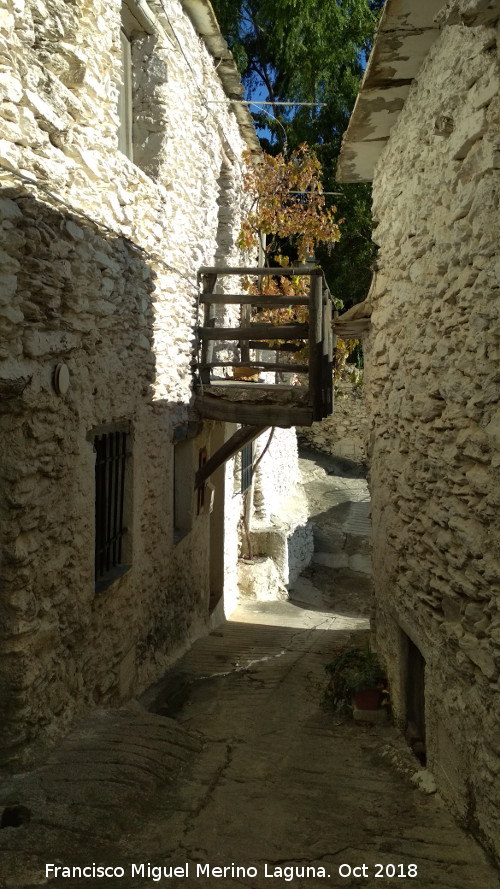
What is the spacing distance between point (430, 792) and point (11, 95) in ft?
15.0

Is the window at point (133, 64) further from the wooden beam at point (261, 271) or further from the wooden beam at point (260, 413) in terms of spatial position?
the wooden beam at point (260, 413)

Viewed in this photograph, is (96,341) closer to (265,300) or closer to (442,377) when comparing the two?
(442,377)

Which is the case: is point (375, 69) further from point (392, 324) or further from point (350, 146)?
point (392, 324)

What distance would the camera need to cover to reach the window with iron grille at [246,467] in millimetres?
11039

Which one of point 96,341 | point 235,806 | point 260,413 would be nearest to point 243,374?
point 260,413

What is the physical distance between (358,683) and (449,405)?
269 centimetres

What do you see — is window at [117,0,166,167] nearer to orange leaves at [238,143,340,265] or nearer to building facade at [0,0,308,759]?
building facade at [0,0,308,759]

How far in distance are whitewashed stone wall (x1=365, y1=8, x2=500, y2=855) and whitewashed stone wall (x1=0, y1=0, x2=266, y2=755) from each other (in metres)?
2.05

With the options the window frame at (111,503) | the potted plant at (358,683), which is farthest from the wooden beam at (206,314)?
the potted plant at (358,683)

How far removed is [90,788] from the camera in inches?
138

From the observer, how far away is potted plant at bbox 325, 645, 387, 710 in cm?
518

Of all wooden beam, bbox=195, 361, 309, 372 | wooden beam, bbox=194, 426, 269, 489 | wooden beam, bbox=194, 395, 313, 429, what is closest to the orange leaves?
wooden beam, bbox=195, 361, 309, 372

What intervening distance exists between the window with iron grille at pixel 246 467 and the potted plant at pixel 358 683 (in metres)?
5.33

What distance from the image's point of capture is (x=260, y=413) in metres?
6.70
